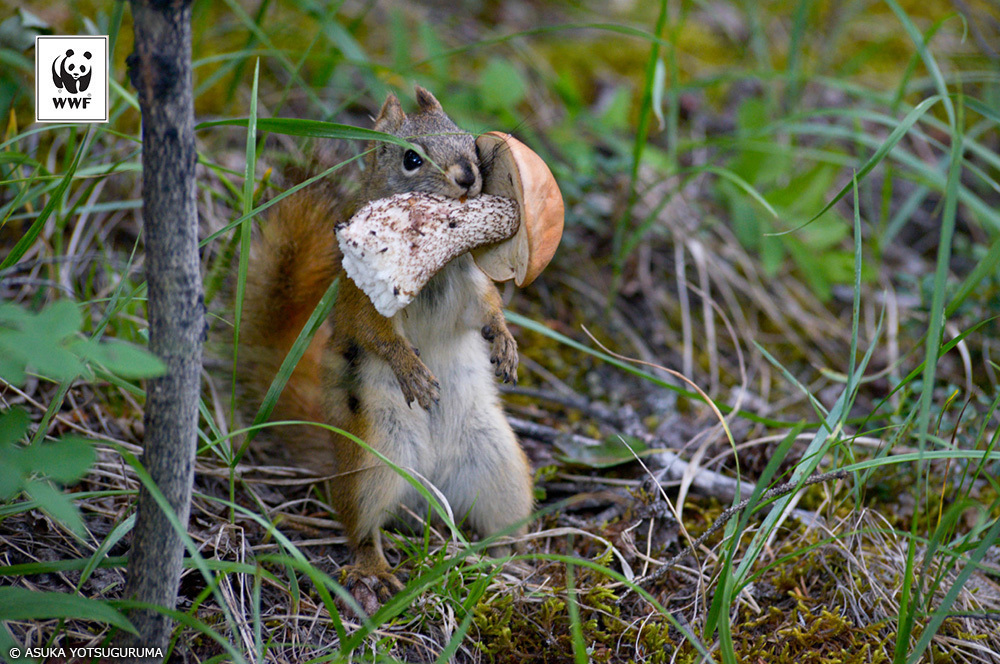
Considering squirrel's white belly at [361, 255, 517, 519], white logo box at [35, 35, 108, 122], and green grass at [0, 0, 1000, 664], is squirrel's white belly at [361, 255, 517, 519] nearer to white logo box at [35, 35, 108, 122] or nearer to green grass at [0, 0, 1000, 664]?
green grass at [0, 0, 1000, 664]

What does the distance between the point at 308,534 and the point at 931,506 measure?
179 cm

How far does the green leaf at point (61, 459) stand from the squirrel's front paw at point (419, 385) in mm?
860

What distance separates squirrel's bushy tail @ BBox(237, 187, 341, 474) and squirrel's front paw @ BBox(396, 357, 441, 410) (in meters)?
0.33

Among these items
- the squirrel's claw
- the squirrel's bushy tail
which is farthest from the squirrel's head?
the squirrel's claw

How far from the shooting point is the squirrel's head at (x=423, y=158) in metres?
1.85

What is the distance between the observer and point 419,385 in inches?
73.4

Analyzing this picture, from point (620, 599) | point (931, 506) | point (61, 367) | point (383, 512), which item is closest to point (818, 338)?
point (931, 506)

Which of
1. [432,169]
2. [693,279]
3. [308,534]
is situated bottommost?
[308,534]

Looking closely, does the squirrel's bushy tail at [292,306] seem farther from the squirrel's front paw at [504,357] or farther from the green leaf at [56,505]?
the green leaf at [56,505]

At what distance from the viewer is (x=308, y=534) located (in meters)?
2.06

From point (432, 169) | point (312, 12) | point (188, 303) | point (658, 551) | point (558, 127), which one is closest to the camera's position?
point (188, 303)

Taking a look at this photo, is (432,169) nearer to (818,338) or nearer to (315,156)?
(315,156)

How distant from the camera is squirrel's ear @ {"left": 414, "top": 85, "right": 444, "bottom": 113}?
217 centimetres

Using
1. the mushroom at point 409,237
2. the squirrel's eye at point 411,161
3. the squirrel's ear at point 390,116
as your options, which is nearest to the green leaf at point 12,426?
the mushroom at point 409,237
